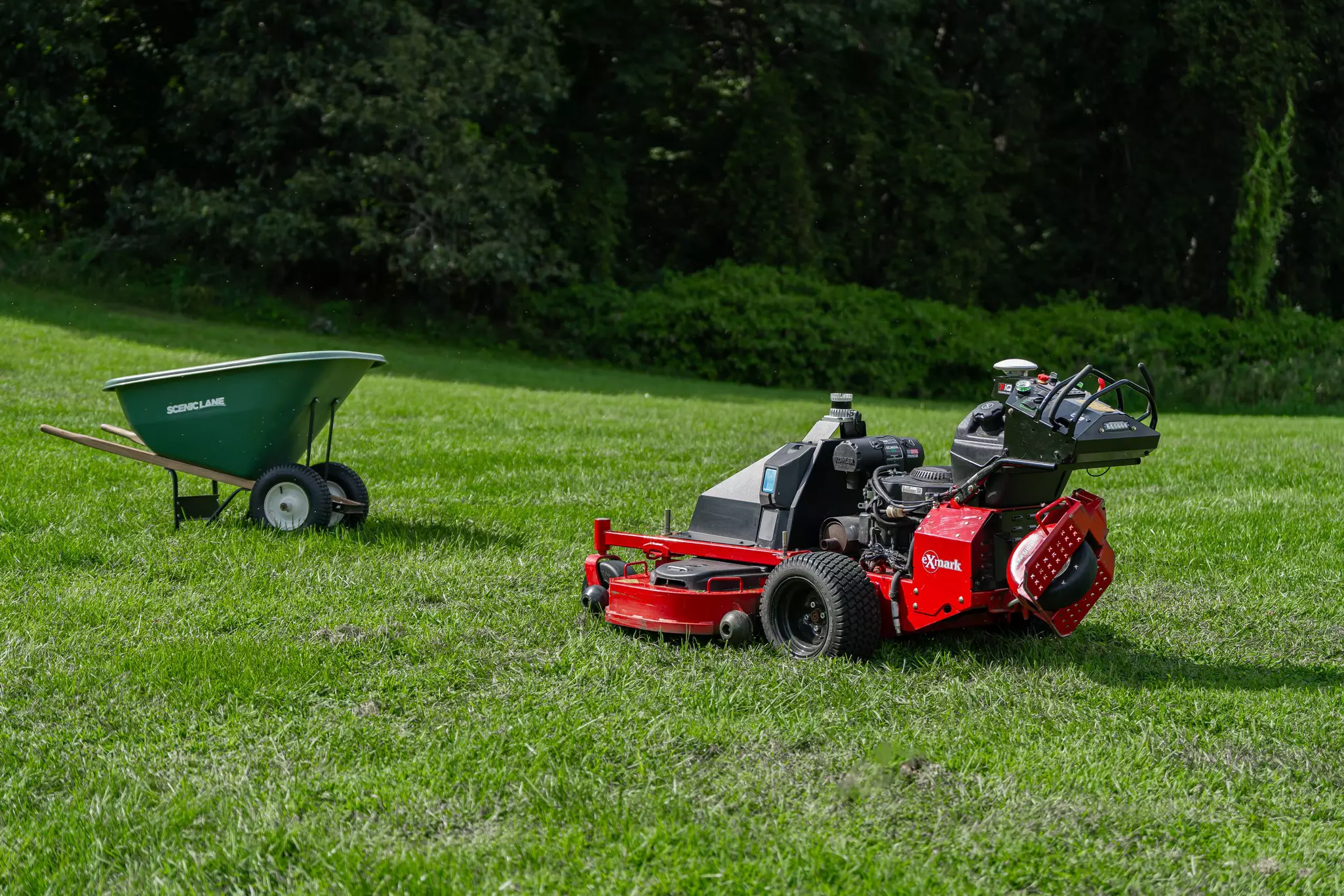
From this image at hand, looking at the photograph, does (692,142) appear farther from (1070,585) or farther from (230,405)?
(1070,585)

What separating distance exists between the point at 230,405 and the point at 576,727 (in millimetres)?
3516

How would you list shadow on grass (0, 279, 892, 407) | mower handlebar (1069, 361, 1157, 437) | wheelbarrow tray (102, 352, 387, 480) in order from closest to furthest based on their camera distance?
1. mower handlebar (1069, 361, 1157, 437)
2. wheelbarrow tray (102, 352, 387, 480)
3. shadow on grass (0, 279, 892, 407)

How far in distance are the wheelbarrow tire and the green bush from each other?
58.5ft

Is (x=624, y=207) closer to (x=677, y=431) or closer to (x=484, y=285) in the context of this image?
(x=484, y=285)

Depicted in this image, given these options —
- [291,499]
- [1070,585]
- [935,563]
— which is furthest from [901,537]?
[291,499]

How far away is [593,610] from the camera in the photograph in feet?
18.5

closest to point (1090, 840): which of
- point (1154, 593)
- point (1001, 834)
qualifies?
point (1001, 834)

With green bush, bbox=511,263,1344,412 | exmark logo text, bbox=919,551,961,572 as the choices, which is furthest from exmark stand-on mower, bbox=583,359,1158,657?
green bush, bbox=511,263,1344,412

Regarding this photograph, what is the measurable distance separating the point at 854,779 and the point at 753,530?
6.36 feet

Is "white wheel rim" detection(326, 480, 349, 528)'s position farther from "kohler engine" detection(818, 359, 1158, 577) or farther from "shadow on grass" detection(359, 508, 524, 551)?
"kohler engine" detection(818, 359, 1158, 577)

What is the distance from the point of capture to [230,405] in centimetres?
683

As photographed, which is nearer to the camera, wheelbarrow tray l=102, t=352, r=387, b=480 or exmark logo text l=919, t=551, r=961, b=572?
exmark logo text l=919, t=551, r=961, b=572

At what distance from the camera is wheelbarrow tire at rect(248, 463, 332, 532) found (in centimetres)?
680

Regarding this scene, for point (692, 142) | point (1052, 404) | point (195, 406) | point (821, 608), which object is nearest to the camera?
point (1052, 404)
